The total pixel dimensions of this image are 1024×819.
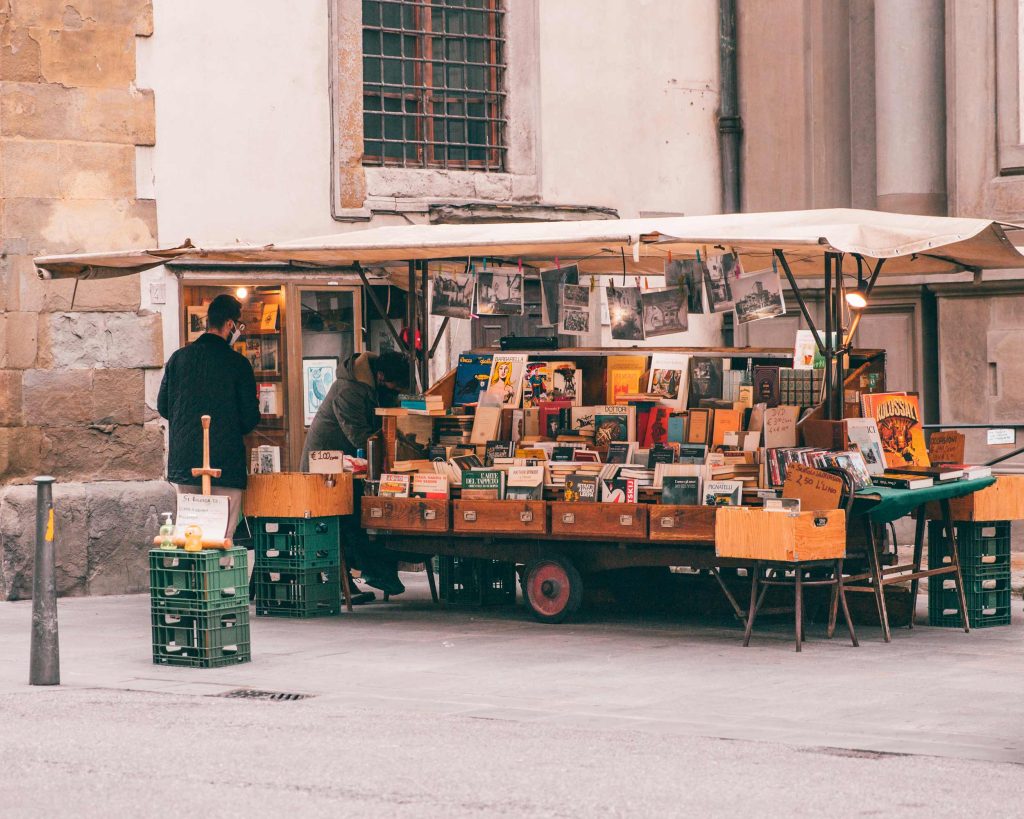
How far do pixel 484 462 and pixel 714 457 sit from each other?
180 cm

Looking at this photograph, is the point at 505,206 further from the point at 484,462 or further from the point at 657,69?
the point at 484,462

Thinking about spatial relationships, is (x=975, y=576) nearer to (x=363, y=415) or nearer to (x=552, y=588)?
(x=552, y=588)

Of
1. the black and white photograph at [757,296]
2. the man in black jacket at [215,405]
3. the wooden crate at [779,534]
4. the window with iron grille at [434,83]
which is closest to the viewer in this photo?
the wooden crate at [779,534]

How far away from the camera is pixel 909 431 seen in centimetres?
1180

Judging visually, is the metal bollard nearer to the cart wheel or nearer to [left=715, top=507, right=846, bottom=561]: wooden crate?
the cart wheel

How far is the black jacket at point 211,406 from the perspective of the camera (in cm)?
1226

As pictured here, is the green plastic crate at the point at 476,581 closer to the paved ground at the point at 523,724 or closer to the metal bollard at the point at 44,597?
the paved ground at the point at 523,724

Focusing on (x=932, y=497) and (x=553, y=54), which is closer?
(x=932, y=497)

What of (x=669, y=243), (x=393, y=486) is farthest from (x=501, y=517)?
(x=669, y=243)

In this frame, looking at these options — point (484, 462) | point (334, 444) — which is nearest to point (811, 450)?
point (484, 462)

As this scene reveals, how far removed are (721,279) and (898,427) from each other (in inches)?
58.3

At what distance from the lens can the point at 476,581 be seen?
12938 mm

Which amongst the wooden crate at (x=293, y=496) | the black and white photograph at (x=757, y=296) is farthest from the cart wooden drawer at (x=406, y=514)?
the black and white photograph at (x=757, y=296)

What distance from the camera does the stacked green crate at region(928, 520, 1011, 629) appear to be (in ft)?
38.3
